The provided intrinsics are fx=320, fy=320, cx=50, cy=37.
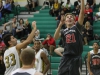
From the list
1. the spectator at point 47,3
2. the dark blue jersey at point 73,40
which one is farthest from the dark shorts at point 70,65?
the spectator at point 47,3

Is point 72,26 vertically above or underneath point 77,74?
above

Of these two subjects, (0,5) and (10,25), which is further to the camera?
(0,5)

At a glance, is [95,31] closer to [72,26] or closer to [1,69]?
[1,69]

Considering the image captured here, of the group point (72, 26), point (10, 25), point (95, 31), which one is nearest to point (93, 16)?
point (95, 31)

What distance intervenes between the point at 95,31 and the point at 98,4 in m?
3.79

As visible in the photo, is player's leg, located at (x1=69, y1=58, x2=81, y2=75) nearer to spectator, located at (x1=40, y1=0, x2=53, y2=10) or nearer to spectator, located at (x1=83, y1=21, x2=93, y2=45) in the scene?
spectator, located at (x1=83, y1=21, x2=93, y2=45)

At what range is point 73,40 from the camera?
5.54m

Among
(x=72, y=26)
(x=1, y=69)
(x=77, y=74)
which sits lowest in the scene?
(x=1, y=69)

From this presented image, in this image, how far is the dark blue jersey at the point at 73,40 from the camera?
218 inches

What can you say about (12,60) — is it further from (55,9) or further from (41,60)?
(55,9)

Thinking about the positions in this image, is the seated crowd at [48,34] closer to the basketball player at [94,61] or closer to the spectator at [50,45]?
the spectator at [50,45]

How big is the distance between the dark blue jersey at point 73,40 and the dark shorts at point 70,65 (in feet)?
0.37

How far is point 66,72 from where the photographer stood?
18.6ft

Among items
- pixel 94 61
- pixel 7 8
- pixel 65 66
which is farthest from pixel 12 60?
pixel 7 8
